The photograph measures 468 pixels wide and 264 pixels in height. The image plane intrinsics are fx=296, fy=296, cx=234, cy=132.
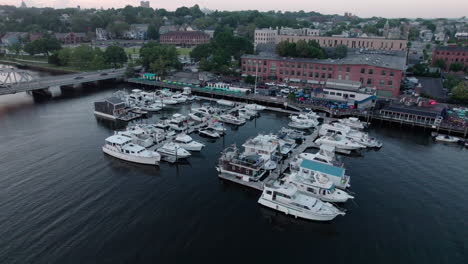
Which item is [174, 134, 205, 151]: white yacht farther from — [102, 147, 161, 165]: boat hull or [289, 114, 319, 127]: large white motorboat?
[289, 114, 319, 127]: large white motorboat

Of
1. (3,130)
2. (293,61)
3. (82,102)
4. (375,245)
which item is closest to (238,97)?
(293,61)

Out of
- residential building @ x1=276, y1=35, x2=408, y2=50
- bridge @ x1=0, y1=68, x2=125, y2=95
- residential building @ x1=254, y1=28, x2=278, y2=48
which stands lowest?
bridge @ x1=0, y1=68, x2=125, y2=95

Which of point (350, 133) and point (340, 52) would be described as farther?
point (340, 52)

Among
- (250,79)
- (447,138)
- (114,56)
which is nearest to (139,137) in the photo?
(250,79)

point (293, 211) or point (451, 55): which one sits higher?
point (451, 55)

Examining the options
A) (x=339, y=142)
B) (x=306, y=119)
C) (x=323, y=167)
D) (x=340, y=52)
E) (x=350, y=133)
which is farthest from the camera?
(x=340, y=52)

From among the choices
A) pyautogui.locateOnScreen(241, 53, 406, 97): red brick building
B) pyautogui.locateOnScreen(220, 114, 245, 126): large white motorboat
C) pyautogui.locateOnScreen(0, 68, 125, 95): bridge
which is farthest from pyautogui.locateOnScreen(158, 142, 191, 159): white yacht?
pyautogui.locateOnScreen(0, 68, 125, 95): bridge

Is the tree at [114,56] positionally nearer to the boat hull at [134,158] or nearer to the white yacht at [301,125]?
the boat hull at [134,158]

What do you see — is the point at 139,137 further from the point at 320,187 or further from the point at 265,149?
the point at 320,187
